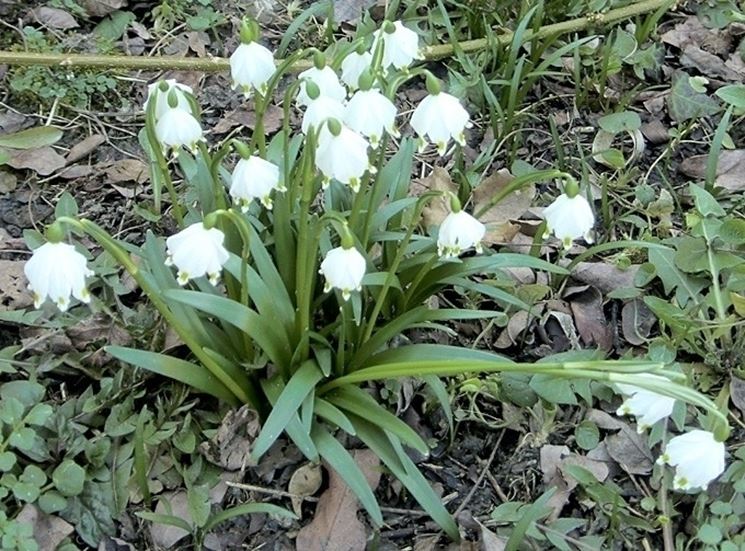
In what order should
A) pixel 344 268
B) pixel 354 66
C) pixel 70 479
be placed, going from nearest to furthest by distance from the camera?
1. pixel 344 268
2. pixel 354 66
3. pixel 70 479

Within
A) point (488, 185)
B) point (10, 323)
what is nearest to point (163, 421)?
point (10, 323)

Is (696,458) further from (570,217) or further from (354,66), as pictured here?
(354,66)

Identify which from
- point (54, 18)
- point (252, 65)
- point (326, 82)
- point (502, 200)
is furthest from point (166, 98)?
point (54, 18)

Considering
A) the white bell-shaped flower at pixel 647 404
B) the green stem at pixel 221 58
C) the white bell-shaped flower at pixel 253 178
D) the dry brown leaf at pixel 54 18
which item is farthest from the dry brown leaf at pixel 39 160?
the white bell-shaped flower at pixel 647 404

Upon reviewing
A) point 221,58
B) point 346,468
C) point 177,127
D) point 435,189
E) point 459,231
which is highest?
point 177,127

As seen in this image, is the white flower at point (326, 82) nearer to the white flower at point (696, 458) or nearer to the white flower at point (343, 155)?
the white flower at point (343, 155)

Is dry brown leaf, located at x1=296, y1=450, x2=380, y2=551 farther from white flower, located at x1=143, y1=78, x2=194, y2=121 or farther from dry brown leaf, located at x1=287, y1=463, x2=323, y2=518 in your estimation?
white flower, located at x1=143, y1=78, x2=194, y2=121

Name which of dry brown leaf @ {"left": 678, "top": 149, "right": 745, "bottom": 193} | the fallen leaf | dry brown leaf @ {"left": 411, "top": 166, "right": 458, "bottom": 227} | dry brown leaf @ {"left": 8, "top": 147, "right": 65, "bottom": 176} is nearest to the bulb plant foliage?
dry brown leaf @ {"left": 411, "top": 166, "right": 458, "bottom": 227}
